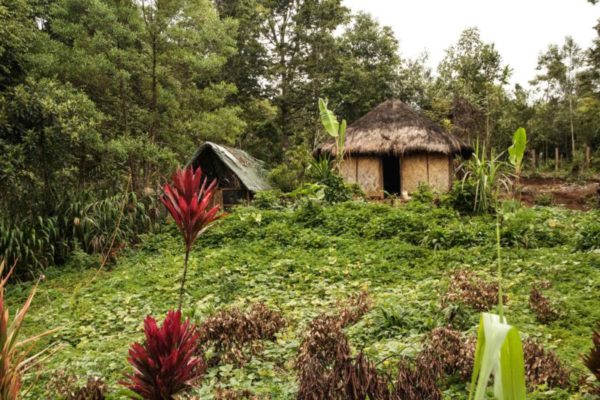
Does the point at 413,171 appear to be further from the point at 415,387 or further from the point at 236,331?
the point at 415,387

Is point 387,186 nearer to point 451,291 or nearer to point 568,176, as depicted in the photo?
point 568,176

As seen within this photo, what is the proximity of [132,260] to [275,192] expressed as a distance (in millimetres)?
4464

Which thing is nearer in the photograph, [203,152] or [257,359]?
[257,359]

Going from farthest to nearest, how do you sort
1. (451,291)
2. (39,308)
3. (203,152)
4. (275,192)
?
(203,152) < (275,192) < (39,308) < (451,291)

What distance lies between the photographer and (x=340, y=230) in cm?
854

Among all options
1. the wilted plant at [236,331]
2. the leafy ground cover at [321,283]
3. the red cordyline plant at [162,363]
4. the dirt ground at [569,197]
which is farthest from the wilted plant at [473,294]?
the dirt ground at [569,197]

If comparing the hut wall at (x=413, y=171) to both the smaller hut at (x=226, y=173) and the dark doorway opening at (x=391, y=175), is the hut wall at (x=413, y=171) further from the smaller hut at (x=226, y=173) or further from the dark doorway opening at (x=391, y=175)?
the smaller hut at (x=226, y=173)

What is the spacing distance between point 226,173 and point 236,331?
11378mm

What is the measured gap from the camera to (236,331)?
3912 millimetres

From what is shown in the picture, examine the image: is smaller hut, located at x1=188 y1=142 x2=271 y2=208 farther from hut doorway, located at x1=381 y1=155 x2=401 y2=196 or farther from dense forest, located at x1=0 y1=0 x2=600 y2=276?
hut doorway, located at x1=381 y1=155 x2=401 y2=196

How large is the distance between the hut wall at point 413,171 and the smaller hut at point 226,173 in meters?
4.82

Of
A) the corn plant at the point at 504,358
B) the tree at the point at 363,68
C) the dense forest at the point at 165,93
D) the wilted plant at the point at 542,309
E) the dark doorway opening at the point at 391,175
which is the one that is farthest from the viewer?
the tree at the point at 363,68

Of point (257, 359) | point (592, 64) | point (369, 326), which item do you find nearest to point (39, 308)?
point (257, 359)

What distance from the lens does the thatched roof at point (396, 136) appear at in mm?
14828
